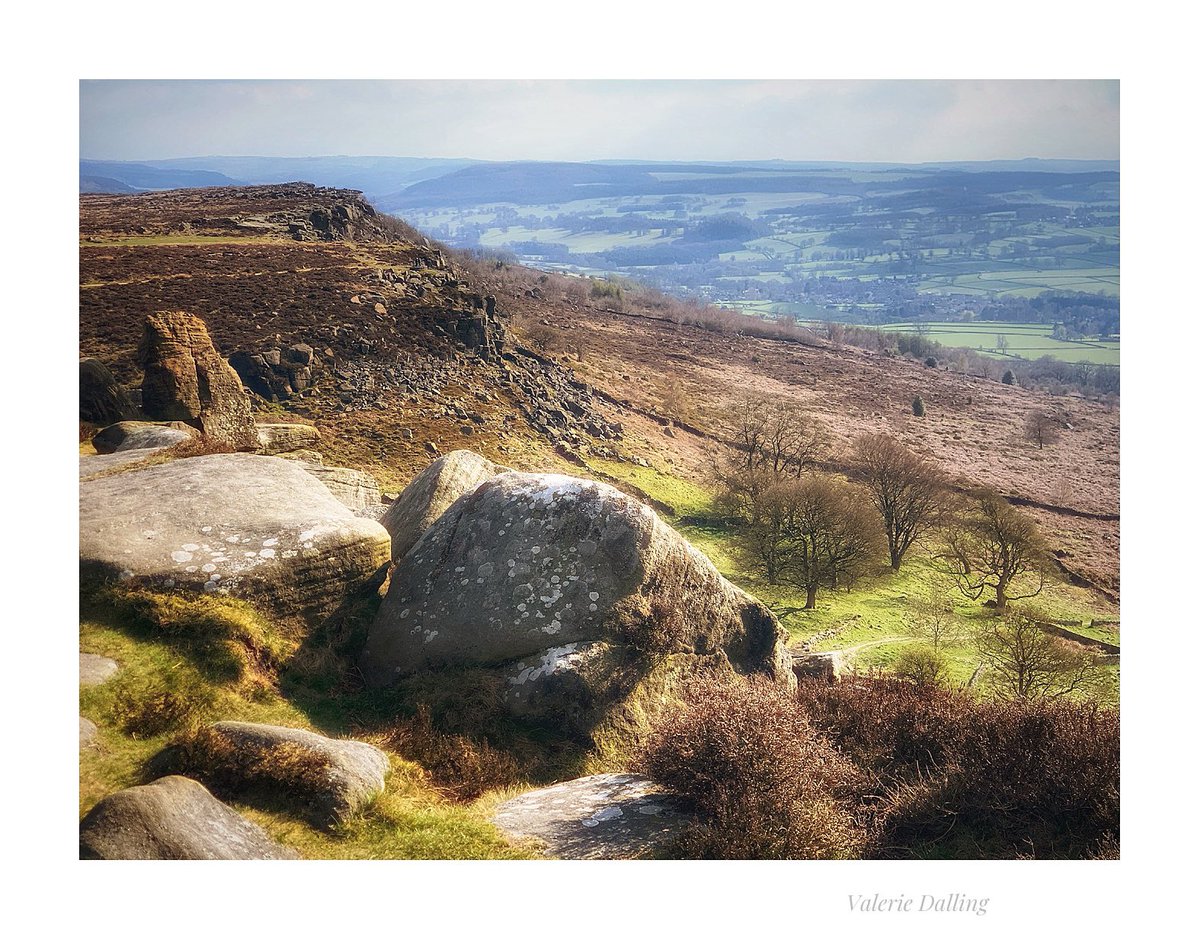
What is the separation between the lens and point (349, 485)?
42.7 feet

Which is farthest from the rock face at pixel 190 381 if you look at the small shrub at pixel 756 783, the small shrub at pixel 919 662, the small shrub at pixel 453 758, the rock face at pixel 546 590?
the small shrub at pixel 919 662

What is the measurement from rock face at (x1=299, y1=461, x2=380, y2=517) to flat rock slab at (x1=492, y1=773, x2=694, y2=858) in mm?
5937

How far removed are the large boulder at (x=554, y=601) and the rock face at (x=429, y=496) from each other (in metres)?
Answer: 1.07

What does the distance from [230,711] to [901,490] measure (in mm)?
13995

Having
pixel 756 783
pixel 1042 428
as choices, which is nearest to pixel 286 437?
pixel 756 783

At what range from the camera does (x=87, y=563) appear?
8453 mm

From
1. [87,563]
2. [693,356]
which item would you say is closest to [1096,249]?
[693,356]

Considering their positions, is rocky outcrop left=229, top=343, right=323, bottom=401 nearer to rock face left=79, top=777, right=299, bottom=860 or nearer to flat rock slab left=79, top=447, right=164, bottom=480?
flat rock slab left=79, top=447, right=164, bottom=480

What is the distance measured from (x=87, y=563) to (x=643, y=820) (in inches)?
237

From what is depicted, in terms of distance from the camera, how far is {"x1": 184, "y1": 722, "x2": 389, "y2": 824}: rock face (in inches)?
265

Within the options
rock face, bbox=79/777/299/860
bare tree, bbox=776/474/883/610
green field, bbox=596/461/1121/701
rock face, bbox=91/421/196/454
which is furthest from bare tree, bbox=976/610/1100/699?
rock face, bbox=91/421/196/454

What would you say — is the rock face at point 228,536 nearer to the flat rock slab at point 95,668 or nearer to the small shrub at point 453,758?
the flat rock slab at point 95,668

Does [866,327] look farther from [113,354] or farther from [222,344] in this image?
[113,354]

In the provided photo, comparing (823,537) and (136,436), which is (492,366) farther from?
(823,537)
